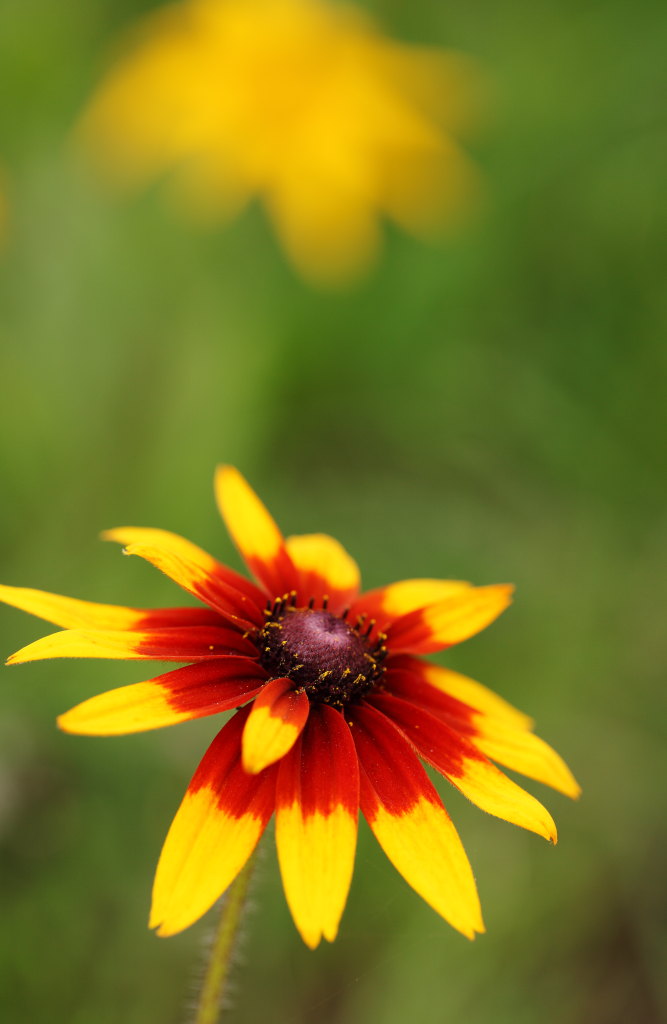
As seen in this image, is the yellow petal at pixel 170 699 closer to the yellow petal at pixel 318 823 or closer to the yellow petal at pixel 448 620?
the yellow petal at pixel 318 823

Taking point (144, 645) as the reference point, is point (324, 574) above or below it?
above

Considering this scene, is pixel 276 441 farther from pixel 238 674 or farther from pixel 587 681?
pixel 238 674

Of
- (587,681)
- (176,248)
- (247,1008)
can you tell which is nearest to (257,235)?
(176,248)

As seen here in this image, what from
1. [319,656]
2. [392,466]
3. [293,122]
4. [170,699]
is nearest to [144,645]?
[170,699]

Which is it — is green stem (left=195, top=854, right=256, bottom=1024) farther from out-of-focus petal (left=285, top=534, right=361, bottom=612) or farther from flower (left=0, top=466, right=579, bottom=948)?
out-of-focus petal (left=285, top=534, right=361, bottom=612)

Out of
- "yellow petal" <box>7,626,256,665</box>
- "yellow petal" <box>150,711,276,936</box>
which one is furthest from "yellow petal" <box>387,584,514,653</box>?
"yellow petal" <box>150,711,276,936</box>

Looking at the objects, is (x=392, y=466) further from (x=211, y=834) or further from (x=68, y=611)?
(x=211, y=834)

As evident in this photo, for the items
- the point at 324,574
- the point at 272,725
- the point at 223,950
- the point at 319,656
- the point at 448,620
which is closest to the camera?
the point at 272,725
